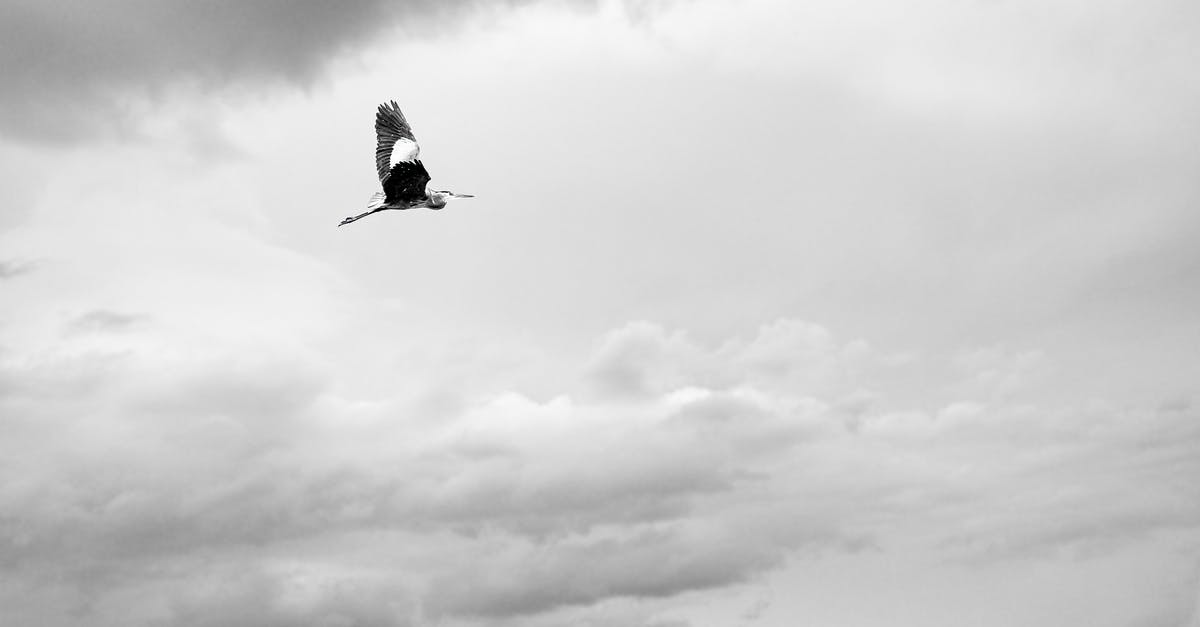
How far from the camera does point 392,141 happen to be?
14188 centimetres

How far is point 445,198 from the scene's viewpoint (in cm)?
14475

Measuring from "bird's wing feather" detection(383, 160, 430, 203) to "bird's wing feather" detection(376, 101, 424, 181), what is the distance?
0.25m

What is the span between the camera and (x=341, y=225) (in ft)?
456

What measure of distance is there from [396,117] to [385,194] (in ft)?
15.4

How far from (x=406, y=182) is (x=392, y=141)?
259cm

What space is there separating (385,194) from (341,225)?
4.62m

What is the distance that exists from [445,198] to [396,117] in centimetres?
621

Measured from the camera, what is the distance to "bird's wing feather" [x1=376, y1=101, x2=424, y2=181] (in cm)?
14112

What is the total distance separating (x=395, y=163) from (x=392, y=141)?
5.66 ft

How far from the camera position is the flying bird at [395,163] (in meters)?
141

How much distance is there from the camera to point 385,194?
14250 centimetres

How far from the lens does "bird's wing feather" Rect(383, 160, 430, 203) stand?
141m

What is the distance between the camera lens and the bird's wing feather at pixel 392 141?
141 m

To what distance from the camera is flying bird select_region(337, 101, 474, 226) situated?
141 m
